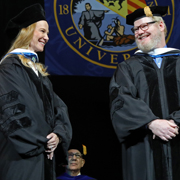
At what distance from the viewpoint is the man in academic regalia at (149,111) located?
3.44 m

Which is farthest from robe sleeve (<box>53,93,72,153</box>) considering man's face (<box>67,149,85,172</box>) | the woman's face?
man's face (<box>67,149,85,172</box>)

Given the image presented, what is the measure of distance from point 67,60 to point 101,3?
0.91 metres

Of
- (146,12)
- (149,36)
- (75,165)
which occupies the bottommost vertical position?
(75,165)

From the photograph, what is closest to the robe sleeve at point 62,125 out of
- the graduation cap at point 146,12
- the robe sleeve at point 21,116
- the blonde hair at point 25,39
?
the robe sleeve at point 21,116

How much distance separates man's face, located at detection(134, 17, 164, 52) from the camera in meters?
3.91

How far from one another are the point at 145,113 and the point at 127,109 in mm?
170

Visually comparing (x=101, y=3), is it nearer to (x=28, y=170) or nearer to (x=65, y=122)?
(x=65, y=122)

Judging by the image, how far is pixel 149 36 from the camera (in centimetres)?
393

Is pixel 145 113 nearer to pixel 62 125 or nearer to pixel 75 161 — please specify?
pixel 62 125

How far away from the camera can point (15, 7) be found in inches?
206

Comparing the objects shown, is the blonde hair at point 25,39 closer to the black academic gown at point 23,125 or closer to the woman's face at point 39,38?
the woman's face at point 39,38

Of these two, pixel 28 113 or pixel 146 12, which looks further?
pixel 146 12

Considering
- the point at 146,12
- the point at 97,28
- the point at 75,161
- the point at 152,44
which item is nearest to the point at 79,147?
the point at 75,161

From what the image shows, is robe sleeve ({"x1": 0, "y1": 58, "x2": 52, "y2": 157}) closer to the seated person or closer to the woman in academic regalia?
the woman in academic regalia
